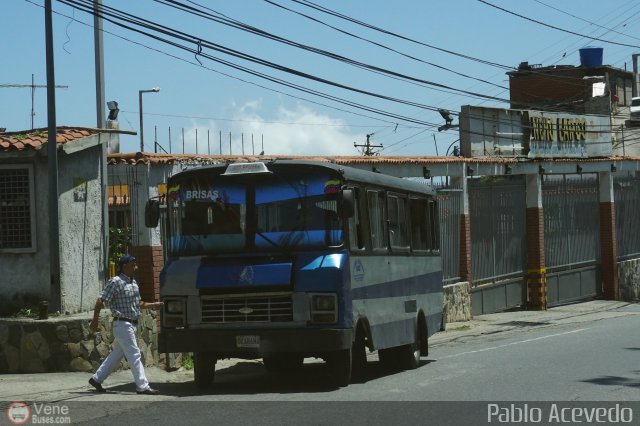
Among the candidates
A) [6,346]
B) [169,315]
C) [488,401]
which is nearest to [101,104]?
[6,346]

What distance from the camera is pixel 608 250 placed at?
4050cm

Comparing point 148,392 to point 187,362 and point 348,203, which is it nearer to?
point 348,203

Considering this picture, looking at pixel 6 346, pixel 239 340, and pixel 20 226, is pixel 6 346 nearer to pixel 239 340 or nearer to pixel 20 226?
pixel 20 226

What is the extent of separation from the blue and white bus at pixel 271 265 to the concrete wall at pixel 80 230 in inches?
124

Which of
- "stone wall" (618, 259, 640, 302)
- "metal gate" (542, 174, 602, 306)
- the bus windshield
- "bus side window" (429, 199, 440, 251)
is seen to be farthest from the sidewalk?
"stone wall" (618, 259, 640, 302)

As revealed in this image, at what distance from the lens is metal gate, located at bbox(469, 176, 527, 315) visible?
32750 millimetres

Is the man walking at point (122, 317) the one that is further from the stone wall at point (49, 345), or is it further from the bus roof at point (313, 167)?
the stone wall at point (49, 345)

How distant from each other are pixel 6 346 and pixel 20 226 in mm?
2017

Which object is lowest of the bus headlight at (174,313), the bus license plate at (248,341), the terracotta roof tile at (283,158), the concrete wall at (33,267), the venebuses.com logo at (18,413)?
the venebuses.com logo at (18,413)

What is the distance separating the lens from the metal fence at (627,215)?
136 ft

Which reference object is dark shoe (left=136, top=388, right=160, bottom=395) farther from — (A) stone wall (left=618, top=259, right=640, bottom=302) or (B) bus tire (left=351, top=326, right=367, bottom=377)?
(A) stone wall (left=618, top=259, right=640, bottom=302)

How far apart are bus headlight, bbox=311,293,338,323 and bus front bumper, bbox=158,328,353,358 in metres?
0.16

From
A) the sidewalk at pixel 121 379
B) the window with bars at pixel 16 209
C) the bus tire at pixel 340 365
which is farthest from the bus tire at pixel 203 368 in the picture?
the window with bars at pixel 16 209

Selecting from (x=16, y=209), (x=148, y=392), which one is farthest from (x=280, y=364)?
(x=16, y=209)
